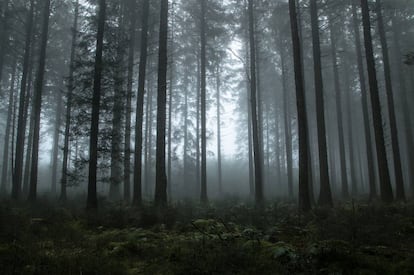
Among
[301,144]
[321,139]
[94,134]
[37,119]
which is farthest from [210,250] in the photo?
[37,119]

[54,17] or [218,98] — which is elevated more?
[54,17]

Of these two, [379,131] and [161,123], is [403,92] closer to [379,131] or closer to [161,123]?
[379,131]

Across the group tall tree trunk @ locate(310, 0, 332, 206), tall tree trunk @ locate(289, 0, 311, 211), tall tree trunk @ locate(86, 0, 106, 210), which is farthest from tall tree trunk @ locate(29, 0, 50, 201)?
tall tree trunk @ locate(310, 0, 332, 206)

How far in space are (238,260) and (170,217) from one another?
14.8ft

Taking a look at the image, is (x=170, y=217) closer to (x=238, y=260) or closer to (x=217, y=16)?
(x=238, y=260)

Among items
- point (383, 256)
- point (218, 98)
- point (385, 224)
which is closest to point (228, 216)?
point (385, 224)

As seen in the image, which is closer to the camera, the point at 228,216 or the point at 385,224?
the point at 385,224

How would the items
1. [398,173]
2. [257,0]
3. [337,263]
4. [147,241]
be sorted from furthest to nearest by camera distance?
1. [257,0]
2. [398,173]
3. [147,241]
4. [337,263]

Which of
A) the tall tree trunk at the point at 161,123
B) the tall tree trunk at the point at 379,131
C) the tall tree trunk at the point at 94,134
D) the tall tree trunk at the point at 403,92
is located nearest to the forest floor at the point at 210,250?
the tall tree trunk at the point at 94,134

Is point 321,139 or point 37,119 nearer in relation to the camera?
point 321,139

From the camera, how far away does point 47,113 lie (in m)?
29.2

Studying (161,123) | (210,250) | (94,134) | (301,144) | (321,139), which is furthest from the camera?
(321,139)

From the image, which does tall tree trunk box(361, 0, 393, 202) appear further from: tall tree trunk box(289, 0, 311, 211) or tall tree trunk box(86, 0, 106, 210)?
tall tree trunk box(86, 0, 106, 210)

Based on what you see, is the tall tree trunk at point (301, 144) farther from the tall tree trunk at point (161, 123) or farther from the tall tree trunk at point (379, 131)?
the tall tree trunk at point (161, 123)
